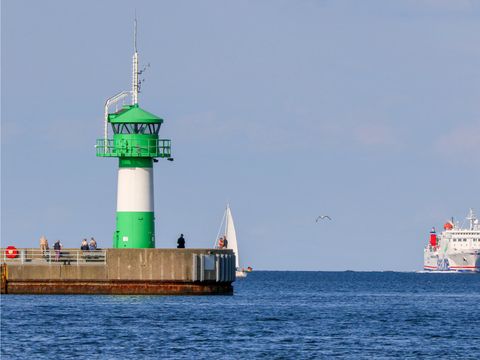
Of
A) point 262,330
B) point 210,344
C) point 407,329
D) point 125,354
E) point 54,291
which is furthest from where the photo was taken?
point 54,291

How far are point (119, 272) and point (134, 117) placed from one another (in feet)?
24.7

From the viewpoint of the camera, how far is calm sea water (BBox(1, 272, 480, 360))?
4341cm

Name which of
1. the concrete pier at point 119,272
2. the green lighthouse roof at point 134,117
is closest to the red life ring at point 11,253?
the concrete pier at point 119,272

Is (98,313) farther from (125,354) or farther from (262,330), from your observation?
(125,354)

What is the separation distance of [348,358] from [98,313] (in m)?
14.9

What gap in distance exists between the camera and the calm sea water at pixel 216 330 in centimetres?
4341

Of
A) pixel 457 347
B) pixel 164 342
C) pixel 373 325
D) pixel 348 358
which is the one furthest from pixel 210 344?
pixel 373 325

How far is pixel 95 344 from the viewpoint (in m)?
44.3

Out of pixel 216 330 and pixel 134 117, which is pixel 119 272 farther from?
pixel 216 330

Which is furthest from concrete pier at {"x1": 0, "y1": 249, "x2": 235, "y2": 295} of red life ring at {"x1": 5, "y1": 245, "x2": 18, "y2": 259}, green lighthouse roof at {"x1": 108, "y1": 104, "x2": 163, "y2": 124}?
green lighthouse roof at {"x1": 108, "y1": 104, "x2": 163, "y2": 124}

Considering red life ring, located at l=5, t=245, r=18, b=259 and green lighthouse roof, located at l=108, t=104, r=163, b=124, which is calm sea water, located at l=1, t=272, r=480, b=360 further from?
green lighthouse roof, located at l=108, t=104, r=163, b=124

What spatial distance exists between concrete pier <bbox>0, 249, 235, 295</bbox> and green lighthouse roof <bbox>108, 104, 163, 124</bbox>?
628 cm

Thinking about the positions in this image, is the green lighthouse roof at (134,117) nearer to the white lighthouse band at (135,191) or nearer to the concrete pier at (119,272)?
the white lighthouse band at (135,191)

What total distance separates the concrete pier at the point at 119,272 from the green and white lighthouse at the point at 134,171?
217cm
